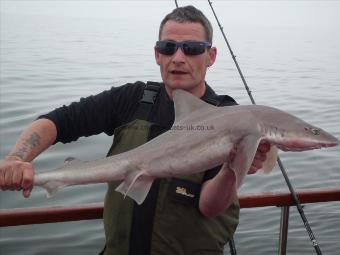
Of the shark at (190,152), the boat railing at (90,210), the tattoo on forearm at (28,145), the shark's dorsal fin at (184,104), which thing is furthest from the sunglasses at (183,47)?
the boat railing at (90,210)

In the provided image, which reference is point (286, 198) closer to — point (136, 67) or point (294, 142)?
point (294, 142)

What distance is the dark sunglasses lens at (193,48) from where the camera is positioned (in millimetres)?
3367

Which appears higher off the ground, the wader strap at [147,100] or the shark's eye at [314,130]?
the wader strap at [147,100]

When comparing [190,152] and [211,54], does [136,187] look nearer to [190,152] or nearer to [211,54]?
[190,152]

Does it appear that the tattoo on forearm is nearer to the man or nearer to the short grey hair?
the man

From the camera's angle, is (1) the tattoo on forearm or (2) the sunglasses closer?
(1) the tattoo on forearm

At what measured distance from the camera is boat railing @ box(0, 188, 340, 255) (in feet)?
11.1

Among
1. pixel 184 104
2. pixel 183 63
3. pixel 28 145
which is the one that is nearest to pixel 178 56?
pixel 183 63

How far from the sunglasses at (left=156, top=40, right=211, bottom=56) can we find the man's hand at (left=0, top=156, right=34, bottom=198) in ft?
4.47

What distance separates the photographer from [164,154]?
9.18 ft

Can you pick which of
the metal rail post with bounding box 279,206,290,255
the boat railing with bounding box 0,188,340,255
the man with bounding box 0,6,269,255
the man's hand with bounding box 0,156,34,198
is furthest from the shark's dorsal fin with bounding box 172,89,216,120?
the metal rail post with bounding box 279,206,290,255

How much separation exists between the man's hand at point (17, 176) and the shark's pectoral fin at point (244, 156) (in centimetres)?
131

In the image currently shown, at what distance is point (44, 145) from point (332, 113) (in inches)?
535

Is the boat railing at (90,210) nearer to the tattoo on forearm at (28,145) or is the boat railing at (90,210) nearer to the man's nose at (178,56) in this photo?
the tattoo on forearm at (28,145)
